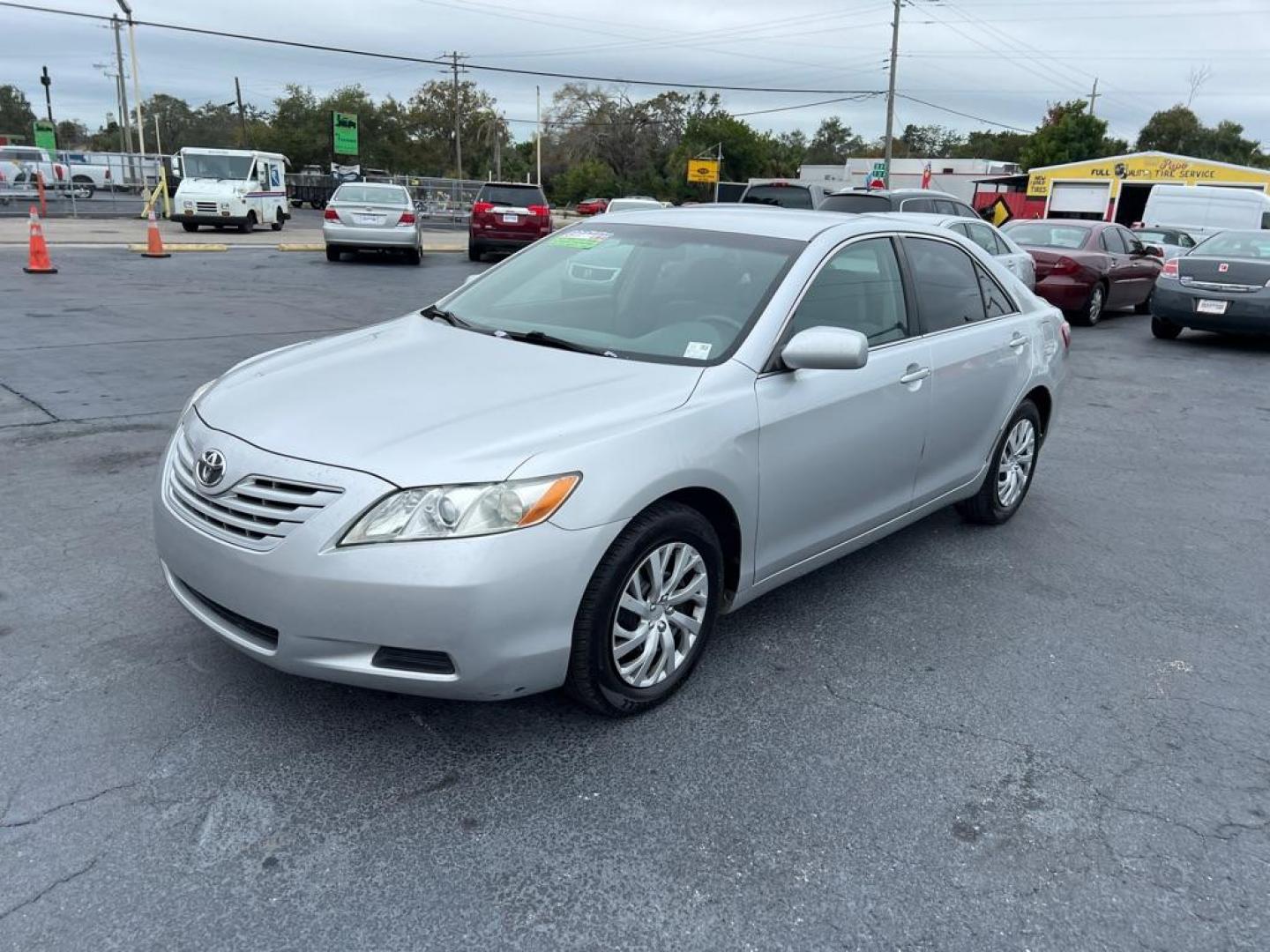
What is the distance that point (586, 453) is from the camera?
2.94 metres

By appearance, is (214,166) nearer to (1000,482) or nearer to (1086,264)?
(1086,264)

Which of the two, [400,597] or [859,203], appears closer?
[400,597]

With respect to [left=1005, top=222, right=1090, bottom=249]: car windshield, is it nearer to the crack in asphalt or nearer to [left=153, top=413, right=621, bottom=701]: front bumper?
[left=153, top=413, right=621, bottom=701]: front bumper

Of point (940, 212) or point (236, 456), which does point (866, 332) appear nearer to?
point (236, 456)

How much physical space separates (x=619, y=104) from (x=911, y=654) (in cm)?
9043

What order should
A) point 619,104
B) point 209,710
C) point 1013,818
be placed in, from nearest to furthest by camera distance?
1. point 1013,818
2. point 209,710
3. point 619,104

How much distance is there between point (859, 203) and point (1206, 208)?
1265 cm

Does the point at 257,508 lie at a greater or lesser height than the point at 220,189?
A: lesser

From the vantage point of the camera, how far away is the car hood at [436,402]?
288cm

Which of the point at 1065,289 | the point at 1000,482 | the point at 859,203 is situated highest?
the point at 859,203

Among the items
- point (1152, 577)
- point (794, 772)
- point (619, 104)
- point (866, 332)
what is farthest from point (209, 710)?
point (619, 104)

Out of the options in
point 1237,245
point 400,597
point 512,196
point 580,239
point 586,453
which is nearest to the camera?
point 400,597

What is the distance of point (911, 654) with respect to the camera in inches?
154

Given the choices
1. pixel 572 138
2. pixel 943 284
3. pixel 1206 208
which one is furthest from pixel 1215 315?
pixel 572 138
